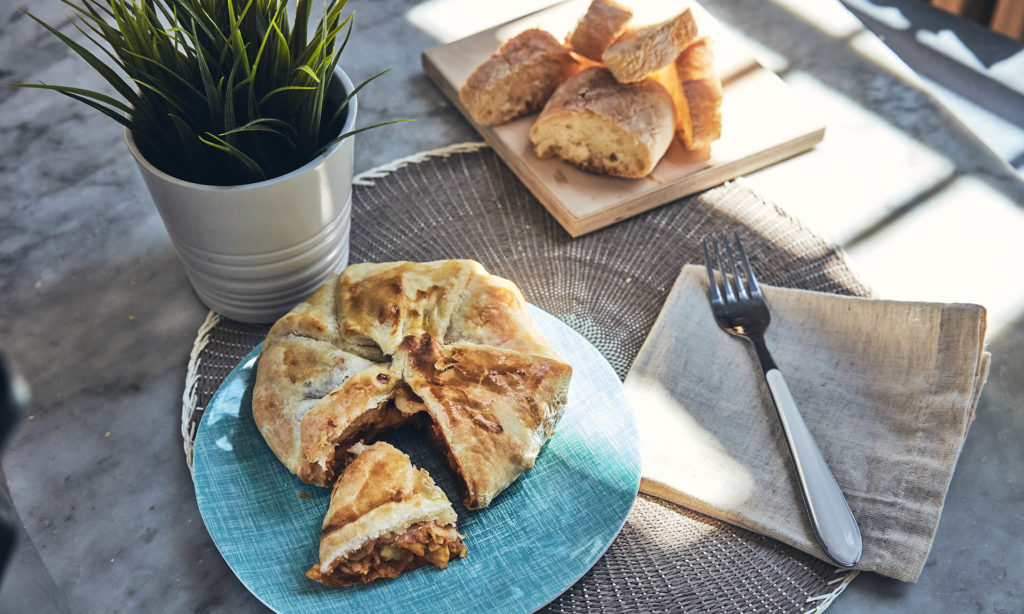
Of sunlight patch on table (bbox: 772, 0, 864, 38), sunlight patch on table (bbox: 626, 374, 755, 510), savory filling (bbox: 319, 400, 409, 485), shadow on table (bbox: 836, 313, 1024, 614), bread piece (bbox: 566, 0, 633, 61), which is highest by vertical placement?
bread piece (bbox: 566, 0, 633, 61)

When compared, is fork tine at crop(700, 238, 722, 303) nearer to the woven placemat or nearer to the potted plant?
the woven placemat

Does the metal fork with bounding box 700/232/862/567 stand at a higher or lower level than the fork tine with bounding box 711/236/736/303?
lower

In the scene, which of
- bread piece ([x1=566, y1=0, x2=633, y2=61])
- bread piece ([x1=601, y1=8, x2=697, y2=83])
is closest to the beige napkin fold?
bread piece ([x1=601, y1=8, x2=697, y2=83])

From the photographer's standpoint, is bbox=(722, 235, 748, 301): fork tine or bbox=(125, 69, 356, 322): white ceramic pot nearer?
bbox=(125, 69, 356, 322): white ceramic pot

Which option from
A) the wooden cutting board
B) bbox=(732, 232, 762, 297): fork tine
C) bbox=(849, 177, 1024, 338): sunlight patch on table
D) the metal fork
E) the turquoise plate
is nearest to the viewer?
the turquoise plate

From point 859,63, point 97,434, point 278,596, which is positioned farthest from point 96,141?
point 859,63

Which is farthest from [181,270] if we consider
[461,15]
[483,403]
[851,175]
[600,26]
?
[851,175]

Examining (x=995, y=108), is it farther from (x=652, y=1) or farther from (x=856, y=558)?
(x=856, y=558)
